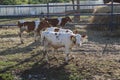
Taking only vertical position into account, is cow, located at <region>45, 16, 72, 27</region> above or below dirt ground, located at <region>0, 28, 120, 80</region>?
above

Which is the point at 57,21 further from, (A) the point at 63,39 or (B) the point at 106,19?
(A) the point at 63,39

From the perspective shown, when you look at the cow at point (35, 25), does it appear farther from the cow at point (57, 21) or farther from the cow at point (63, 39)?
the cow at point (63, 39)

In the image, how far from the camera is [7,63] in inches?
385

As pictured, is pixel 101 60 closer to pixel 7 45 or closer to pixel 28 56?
pixel 28 56

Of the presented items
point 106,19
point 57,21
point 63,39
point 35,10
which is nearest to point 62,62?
point 63,39

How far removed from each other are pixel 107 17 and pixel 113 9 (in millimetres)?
475

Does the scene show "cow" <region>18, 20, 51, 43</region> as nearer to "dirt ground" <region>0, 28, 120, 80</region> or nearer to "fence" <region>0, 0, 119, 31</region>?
"dirt ground" <region>0, 28, 120, 80</region>

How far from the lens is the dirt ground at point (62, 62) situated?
8.82m

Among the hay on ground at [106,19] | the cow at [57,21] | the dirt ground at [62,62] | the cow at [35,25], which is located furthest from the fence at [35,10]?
the dirt ground at [62,62]

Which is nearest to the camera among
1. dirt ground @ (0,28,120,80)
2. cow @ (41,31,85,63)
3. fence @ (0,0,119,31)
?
dirt ground @ (0,28,120,80)

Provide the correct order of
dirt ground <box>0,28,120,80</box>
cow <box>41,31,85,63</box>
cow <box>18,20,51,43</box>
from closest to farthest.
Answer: dirt ground <box>0,28,120,80</box>, cow <box>41,31,85,63</box>, cow <box>18,20,51,43</box>

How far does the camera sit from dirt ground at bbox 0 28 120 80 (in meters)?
8.82

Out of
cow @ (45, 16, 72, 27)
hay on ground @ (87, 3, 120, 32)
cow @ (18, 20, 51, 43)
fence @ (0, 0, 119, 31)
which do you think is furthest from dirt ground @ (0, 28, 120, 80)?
fence @ (0, 0, 119, 31)

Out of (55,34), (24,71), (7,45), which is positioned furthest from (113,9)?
(24,71)
